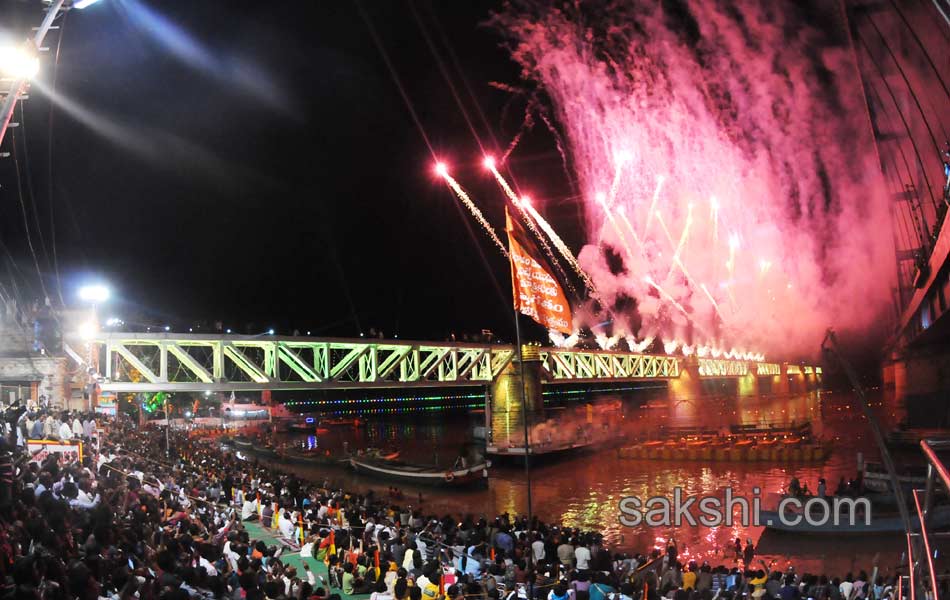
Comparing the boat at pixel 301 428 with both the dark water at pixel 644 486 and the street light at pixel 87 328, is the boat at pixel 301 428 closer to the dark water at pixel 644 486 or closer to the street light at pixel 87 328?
the dark water at pixel 644 486

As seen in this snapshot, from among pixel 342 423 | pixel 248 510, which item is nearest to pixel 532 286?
pixel 248 510

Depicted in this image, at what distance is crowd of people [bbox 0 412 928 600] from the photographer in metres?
9.57

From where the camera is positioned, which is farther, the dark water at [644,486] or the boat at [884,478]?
the boat at [884,478]

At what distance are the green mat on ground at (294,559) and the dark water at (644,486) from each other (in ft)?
51.6

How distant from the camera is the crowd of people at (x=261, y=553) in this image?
9570mm

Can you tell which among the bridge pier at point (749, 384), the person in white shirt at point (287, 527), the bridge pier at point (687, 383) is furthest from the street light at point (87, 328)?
the bridge pier at point (749, 384)

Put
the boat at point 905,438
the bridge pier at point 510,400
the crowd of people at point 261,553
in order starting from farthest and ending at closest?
the bridge pier at point 510,400
the boat at point 905,438
the crowd of people at point 261,553

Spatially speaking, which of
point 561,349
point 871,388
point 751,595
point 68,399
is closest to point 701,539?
point 751,595

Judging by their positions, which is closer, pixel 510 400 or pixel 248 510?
pixel 248 510

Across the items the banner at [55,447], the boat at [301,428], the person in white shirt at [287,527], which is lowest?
the boat at [301,428]

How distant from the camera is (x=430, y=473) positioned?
4766cm

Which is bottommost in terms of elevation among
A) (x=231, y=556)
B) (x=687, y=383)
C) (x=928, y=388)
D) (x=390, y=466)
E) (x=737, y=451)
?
(x=737, y=451)

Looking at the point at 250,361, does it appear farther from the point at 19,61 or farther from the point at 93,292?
the point at 19,61

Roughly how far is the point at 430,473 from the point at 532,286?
102ft
